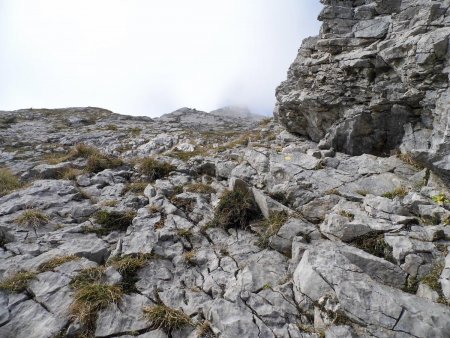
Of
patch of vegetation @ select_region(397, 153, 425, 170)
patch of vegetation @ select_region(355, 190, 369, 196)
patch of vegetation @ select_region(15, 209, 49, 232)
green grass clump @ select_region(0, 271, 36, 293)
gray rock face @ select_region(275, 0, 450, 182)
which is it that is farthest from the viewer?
patch of vegetation @ select_region(397, 153, 425, 170)

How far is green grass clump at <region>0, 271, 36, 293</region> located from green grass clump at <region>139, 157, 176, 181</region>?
7.19 m

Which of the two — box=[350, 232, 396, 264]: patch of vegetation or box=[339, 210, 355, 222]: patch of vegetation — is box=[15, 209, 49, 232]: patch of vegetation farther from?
box=[350, 232, 396, 264]: patch of vegetation

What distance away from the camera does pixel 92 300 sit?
6.92m

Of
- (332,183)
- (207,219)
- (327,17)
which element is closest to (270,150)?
(332,183)

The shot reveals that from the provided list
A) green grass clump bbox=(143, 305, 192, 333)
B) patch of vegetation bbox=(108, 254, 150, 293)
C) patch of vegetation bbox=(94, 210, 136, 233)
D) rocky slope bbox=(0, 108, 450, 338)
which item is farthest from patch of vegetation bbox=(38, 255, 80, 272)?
green grass clump bbox=(143, 305, 192, 333)

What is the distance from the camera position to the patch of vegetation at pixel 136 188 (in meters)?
12.9

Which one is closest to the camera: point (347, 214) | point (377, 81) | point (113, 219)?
point (347, 214)

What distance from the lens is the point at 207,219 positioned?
10.6 metres

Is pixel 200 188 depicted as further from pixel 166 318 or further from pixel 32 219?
pixel 166 318

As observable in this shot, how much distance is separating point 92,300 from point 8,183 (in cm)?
1002

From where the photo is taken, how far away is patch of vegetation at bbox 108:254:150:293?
25.1ft

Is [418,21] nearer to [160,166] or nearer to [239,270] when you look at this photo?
[239,270]

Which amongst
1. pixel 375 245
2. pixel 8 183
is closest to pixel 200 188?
pixel 375 245

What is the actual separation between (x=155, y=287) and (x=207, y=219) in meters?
3.43
